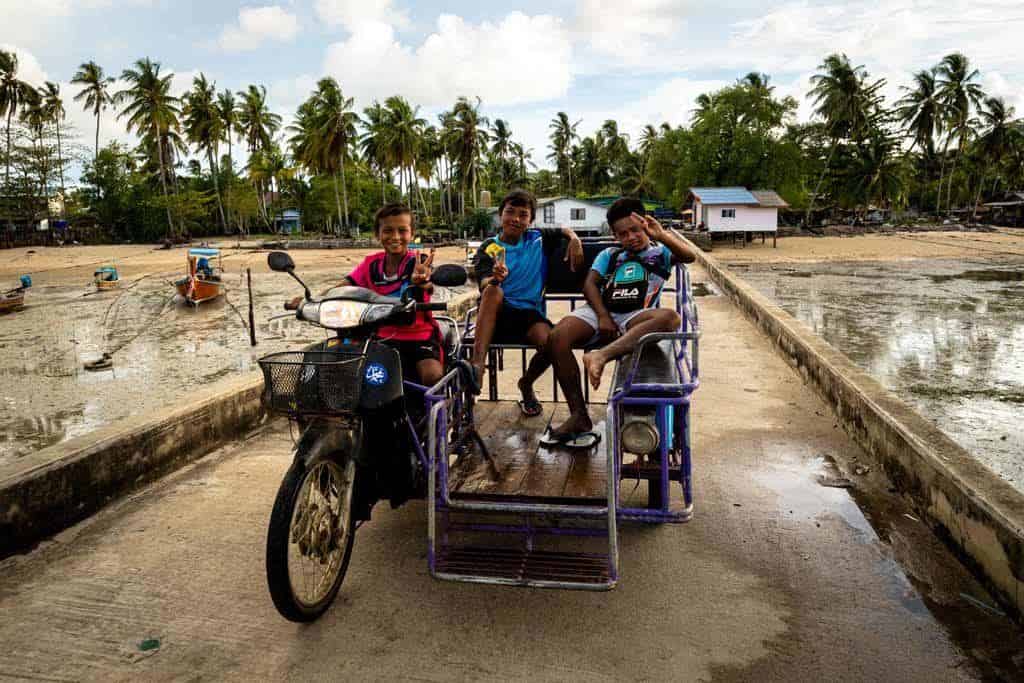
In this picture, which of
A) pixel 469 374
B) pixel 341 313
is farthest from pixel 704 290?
pixel 341 313

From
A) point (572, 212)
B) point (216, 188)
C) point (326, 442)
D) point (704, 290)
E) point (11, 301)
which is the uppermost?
point (216, 188)

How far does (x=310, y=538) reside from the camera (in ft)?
8.91

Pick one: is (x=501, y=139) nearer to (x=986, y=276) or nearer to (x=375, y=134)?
(x=375, y=134)

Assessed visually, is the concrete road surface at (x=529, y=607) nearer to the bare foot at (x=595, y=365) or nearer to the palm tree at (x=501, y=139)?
the bare foot at (x=595, y=365)

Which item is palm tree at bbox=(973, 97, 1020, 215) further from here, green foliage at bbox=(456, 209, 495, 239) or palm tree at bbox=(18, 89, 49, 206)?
palm tree at bbox=(18, 89, 49, 206)

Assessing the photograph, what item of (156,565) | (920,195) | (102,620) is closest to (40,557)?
(156,565)

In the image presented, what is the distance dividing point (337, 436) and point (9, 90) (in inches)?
2385

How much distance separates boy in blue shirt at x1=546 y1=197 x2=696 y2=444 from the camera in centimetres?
366

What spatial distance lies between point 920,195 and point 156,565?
271 feet

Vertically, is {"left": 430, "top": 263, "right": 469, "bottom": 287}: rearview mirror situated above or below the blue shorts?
above

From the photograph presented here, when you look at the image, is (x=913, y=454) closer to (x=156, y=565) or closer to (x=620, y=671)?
(x=620, y=671)

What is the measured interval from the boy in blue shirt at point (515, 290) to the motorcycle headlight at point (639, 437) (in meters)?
0.90

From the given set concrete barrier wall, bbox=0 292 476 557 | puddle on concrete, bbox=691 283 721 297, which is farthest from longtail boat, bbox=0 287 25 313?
puddle on concrete, bbox=691 283 721 297

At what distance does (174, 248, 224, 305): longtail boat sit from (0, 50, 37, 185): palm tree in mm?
40361
